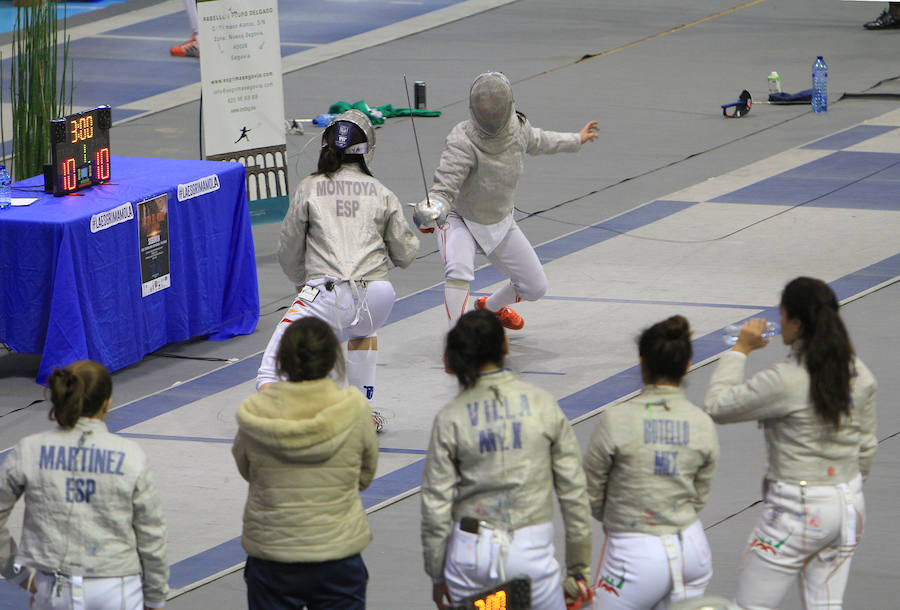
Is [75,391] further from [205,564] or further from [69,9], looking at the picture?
[69,9]

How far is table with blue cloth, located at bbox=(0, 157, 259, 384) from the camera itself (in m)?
8.15

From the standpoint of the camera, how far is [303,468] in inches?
173

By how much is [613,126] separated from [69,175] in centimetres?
774

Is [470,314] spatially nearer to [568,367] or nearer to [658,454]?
[658,454]

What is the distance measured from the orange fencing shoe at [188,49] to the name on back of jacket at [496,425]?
15.8 meters

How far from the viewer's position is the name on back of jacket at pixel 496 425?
171 inches

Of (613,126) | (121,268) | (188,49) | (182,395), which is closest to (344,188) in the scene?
(182,395)

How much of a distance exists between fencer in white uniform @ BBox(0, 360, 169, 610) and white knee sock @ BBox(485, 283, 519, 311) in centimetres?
471

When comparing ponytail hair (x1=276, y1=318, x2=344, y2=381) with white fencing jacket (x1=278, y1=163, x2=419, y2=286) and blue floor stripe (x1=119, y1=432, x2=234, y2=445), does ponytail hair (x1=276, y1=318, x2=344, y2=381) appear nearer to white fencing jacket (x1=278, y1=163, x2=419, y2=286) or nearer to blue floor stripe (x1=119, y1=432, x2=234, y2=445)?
white fencing jacket (x1=278, y1=163, x2=419, y2=286)

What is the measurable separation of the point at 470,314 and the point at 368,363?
303 cm

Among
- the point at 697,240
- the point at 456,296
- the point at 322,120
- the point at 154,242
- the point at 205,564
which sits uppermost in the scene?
the point at 322,120

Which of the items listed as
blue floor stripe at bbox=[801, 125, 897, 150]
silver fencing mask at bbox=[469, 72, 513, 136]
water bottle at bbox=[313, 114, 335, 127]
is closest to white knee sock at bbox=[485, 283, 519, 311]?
silver fencing mask at bbox=[469, 72, 513, 136]

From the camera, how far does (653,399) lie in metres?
4.45

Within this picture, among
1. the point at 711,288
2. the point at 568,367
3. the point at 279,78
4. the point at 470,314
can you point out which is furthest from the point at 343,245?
the point at 279,78
